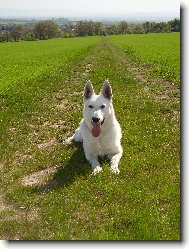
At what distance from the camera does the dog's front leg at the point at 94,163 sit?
7932 mm

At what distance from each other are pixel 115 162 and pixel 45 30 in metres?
114

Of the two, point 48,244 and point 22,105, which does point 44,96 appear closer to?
point 22,105

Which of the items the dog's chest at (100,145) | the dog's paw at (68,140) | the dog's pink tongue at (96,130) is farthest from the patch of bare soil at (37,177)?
the dog's paw at (68,140)

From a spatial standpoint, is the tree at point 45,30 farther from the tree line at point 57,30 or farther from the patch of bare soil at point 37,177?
the patch of bare soil at point 37,177

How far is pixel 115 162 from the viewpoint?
8.17 metres

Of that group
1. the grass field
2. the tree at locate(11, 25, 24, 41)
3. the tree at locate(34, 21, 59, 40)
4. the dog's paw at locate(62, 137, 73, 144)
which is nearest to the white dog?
the grass field

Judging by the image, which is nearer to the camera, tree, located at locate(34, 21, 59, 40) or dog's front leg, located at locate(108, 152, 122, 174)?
dog's front leg, located at locate(108, 152, 122, 174)

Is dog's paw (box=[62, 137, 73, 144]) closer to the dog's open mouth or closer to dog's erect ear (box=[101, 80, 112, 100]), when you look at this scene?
the dog's open mouth

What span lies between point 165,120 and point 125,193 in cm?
485

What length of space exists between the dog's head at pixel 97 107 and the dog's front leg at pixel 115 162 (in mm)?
575

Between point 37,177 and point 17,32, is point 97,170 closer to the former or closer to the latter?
point 37,177

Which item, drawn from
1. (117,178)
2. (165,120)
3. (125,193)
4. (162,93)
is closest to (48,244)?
(125,193)

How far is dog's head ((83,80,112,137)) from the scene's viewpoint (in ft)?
26.2

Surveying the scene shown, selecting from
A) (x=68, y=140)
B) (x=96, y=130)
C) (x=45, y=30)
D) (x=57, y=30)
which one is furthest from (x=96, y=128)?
(x=57, y=30)
